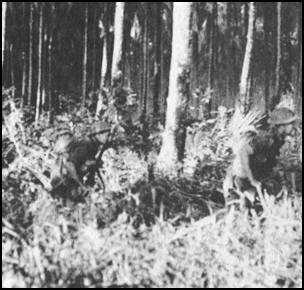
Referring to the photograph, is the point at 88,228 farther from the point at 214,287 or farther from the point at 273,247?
the point at 273,247

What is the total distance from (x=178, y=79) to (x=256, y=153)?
6.60 ft

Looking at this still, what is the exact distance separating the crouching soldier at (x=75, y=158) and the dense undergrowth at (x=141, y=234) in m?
0.27

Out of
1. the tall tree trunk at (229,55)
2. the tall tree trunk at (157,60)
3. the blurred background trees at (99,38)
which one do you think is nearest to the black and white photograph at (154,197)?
the tall tree trunk at (157,60)

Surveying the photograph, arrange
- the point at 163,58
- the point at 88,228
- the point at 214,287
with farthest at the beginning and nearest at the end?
the point at 163,58, the point at 88,228, the point at 214,287

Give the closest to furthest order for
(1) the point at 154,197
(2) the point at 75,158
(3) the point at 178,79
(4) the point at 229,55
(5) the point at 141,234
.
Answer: (5) the point at 141,234 < (2) the point at 75,158 < (1) the point at 154,197 < (3) the point at 178,79 < (4) the point at 229,55

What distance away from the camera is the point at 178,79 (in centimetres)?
764

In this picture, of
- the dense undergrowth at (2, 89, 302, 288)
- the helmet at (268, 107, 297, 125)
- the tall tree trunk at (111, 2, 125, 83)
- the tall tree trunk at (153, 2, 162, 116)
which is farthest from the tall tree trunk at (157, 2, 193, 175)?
the tall tree trunk at (153, 2, 162, 116)

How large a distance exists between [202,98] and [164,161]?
2717mm

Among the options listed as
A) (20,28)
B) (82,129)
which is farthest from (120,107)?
(20,28)

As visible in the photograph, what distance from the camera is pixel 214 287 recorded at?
4.88 metres

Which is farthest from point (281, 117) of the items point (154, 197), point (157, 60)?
point (157, 60)

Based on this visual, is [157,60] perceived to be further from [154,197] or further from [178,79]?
[154,197]

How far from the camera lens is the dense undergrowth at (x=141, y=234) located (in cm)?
485

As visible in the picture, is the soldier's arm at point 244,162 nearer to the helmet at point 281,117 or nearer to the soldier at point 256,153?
the soldier at point 256,153
